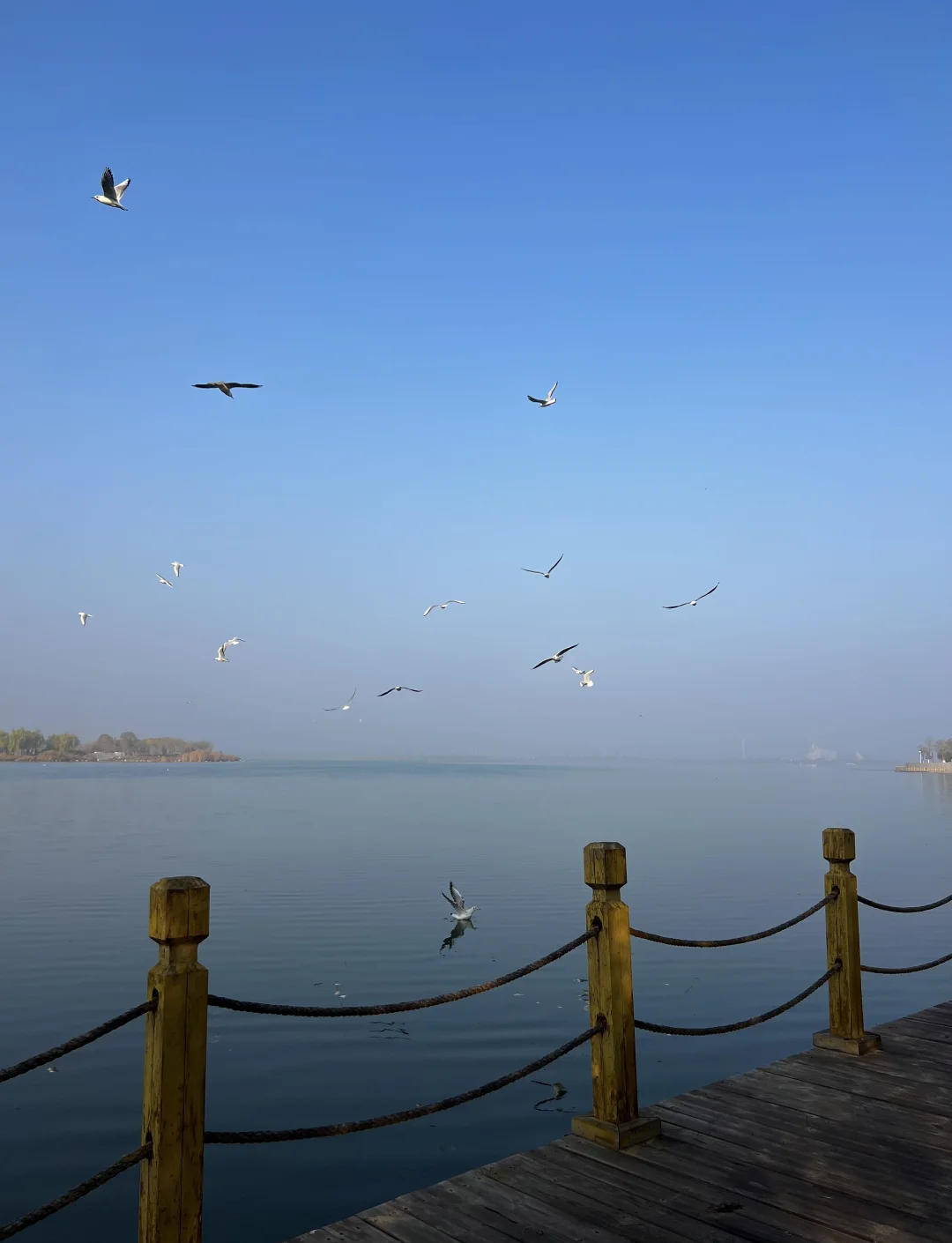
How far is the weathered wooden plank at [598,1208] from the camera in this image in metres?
4.27

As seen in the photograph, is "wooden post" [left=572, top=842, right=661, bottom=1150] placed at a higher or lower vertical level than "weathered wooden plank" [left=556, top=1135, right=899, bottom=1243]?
higher

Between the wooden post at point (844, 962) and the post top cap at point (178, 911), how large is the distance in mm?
5373

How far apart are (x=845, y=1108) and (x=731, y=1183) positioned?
1618 mm

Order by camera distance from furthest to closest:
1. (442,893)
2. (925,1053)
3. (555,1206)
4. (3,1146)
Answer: (442,893) → (3,1146) → (925,1053) → (555,1206)

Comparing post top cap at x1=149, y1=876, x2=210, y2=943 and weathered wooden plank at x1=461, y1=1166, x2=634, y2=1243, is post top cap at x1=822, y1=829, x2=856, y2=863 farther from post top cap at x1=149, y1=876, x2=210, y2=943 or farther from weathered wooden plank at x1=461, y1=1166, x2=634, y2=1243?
post top cap at x1=149, y1=876, x2=210, y2=943

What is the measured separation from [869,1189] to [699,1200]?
913 mm

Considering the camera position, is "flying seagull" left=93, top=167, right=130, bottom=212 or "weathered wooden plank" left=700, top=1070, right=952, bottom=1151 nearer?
"weathered wooden plank" left=700, top=1070, right=952, bottom=1151

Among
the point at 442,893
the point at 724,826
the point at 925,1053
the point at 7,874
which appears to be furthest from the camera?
the point at 724,826

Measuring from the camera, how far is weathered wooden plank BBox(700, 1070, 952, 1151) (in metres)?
5.60

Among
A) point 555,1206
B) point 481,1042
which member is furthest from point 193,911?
point 481,1042

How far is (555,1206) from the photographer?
459cm

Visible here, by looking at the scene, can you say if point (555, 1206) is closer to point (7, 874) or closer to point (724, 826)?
point (7, 874)

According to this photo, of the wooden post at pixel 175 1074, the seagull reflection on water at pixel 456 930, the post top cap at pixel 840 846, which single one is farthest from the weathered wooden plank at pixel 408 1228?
the seagull reflection on water at pixel 456 930

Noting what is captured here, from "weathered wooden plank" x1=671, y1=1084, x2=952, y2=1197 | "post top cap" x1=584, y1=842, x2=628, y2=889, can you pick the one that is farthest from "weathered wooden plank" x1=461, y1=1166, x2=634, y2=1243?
"post top cap" x1=584, y1=842, x2=628, y2=889
